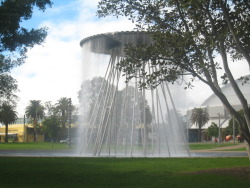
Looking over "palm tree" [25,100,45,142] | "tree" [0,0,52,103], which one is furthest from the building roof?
"tree" [0,0,52,103]

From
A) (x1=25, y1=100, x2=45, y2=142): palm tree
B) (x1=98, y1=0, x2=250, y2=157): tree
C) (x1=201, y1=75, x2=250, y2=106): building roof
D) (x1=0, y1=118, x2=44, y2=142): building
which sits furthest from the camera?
(x1=201, y1=75, x2=250, y2=106): building roof

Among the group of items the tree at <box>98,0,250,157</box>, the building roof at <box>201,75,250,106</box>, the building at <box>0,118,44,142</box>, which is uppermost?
the building roof at <box>201,75,250,106</box>

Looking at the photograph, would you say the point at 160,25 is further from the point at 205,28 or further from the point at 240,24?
the point at 240,24

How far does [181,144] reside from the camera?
29.7m

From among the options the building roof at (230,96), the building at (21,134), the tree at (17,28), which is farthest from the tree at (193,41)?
the building roof at (230,96)

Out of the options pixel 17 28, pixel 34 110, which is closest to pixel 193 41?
pixel 17 28

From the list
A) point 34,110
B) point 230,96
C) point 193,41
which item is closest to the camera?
point 193,41

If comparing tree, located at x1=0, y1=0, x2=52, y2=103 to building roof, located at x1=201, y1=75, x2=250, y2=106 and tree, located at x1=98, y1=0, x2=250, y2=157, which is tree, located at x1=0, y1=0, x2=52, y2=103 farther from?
building roof, located at x1=201, y1=75, x2=250, y2=106

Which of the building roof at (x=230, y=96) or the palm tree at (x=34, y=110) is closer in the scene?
the palm tree at (x=34, y=110)

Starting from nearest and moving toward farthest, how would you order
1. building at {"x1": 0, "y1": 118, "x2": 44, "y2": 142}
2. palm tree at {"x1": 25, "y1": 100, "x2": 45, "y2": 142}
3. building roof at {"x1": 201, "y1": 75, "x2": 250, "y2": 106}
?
building at {"x1": 0, "y1": 118, "x2": 44, "y2": 142}, palm tree at {"x1": 25, "y1": 100, "x2": 45, "y2": 142}, building roof at {"x1": 201, "y1": 75, "x2": 250, "y2": 106}

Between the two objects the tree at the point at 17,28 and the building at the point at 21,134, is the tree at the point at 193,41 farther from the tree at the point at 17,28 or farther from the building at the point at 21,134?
the building at the point at 21,134

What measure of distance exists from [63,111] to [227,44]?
235ft

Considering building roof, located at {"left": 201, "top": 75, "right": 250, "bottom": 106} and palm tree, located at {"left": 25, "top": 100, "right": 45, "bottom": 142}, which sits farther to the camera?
building roof, located at {"left": 201, "top": 75, "right": 250, "bottom": 106}

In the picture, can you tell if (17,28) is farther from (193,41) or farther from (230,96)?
(230,96)
